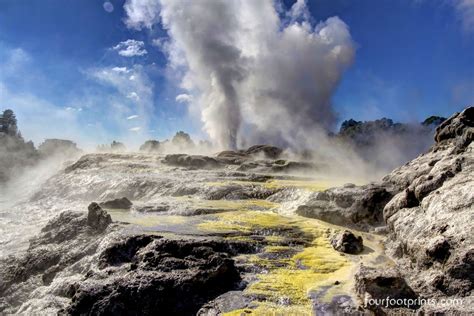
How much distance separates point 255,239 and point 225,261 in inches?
201

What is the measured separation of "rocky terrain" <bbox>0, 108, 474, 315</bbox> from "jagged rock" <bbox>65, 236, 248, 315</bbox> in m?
0.04

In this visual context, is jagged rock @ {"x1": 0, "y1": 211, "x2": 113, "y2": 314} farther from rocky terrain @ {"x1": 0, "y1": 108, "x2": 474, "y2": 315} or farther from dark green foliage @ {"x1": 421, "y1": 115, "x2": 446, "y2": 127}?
Result: dark green foliage @ {"x1": 421, "y1": 115, "x2": 446, "y2": 127}

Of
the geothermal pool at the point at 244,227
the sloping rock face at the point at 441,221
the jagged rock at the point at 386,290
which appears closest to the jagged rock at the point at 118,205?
the geothermal pool at the point at 244,227

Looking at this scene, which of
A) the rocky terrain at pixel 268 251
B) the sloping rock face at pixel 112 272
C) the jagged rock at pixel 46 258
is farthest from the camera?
the jagged rock at pixel 46 258

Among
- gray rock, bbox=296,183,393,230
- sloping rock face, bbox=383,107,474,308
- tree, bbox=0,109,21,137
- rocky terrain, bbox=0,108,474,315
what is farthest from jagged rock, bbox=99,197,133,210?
tree, bbox=0,109,21,137

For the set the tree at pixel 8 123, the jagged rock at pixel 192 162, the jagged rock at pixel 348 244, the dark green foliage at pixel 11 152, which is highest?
the tree at pixel 8 123

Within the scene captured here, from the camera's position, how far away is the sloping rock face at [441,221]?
12977mm

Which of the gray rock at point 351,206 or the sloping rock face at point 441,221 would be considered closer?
the sloping rock face at point 441,221

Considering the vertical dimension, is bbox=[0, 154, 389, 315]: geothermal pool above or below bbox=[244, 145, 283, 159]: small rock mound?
below

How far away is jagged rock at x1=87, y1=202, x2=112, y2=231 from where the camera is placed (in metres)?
23.9

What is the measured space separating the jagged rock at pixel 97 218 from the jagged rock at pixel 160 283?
6.96 m

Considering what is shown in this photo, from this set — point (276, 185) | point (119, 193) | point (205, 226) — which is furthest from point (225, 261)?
point (119, 193)

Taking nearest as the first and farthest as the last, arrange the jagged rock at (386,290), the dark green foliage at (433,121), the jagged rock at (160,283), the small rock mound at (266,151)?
the jagged rock at (386,290), the jagged rock at (160,283), the small rock mound at (266,151), the dark green foliage at (433,121)

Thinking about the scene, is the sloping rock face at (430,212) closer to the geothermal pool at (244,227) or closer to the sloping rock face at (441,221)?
the sloping rock face at (441,221)
